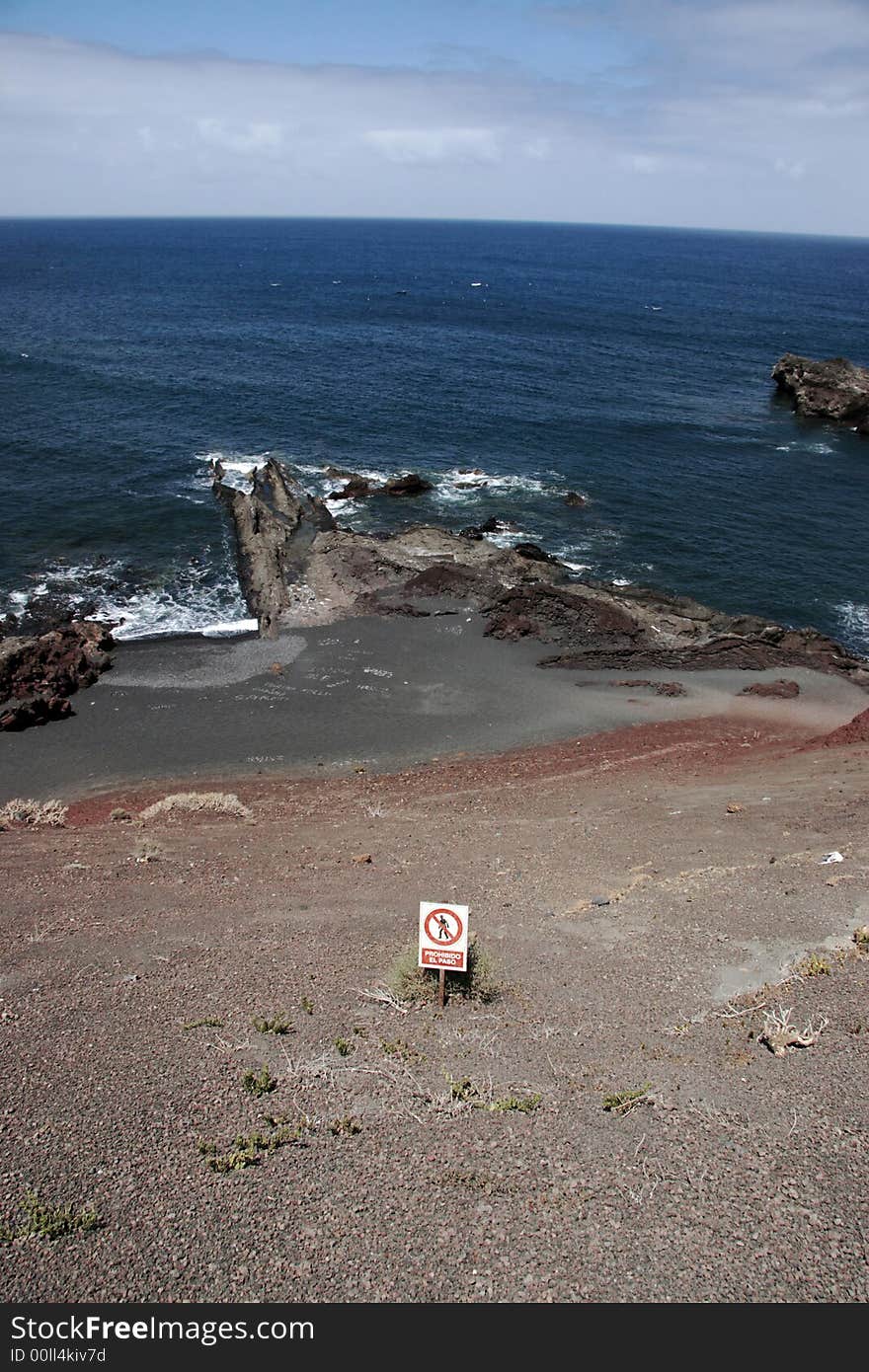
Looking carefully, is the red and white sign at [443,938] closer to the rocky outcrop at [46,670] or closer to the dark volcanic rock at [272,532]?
the rocky outcrop at [46,670]

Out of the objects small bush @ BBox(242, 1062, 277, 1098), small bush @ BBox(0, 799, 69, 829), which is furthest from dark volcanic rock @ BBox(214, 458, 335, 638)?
small bush @ BBox(242, 1062, 277, 1098)

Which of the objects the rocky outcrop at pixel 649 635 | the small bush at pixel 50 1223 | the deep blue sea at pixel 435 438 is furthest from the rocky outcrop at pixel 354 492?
the small bush at pixel 50 1223

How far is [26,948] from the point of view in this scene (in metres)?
17.1

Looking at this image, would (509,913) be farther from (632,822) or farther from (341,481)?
(341,481)

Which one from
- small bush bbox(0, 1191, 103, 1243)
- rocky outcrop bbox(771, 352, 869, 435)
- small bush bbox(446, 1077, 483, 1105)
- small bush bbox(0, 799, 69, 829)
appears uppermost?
rocky outcrop bbox(771, 352, 869, 435)

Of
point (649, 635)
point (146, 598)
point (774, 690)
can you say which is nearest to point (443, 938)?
point (774, 690)

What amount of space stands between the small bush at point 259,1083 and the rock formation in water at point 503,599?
24697 mm

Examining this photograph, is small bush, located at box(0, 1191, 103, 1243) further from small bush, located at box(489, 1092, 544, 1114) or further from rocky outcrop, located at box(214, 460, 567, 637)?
rocky outcrop, located at box(214, 460, 567, 637)

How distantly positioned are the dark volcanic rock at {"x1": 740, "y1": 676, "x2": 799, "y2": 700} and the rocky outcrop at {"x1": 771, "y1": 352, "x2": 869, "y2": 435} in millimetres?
47348

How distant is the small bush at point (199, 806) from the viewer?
24953mm

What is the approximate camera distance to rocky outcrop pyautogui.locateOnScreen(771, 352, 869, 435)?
73.3 metres

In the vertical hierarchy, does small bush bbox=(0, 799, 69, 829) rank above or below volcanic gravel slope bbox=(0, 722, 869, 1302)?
below
